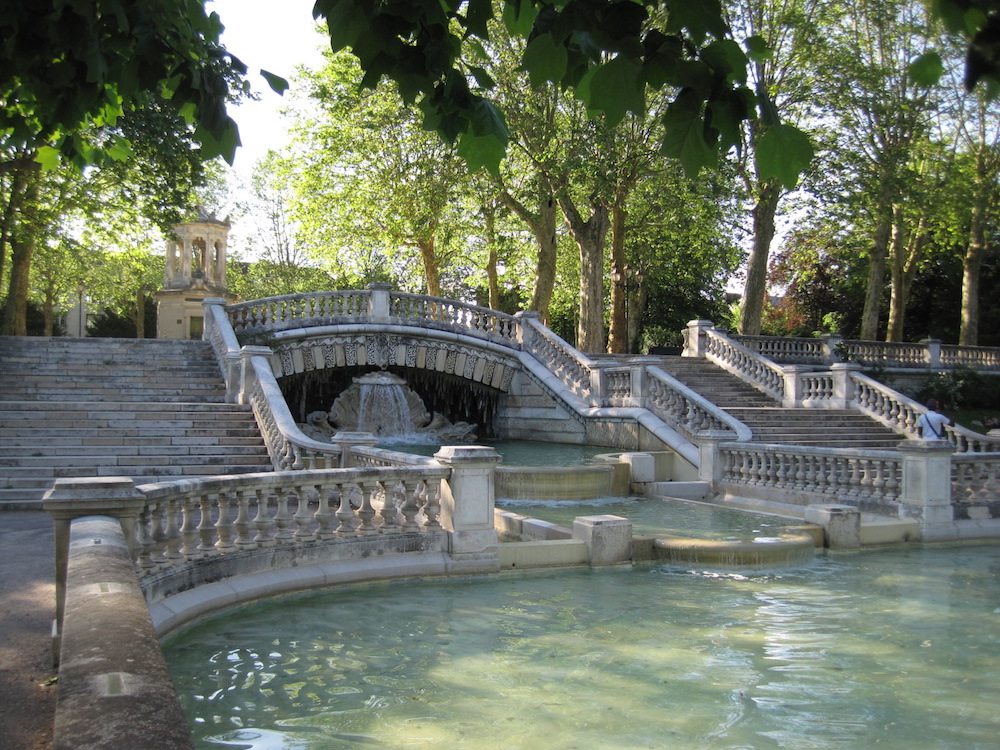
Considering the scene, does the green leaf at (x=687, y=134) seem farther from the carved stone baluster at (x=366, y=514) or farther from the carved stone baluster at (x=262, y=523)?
the carved stone baluster at (x=366, y=514)

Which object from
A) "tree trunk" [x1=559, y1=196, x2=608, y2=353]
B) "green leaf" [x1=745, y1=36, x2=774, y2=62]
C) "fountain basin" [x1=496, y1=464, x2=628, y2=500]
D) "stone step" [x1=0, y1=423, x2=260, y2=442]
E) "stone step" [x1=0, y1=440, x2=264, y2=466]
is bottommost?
"fountain basin" [x1=496, y1=464, x2=628, y2=500]

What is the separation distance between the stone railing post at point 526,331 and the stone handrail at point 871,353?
20.6 feet

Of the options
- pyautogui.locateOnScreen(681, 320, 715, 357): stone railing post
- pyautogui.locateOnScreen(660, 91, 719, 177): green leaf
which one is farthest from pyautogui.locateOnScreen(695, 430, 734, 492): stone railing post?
pyautogui.locateOnScreen(660, 91, 719, 177): green leaf

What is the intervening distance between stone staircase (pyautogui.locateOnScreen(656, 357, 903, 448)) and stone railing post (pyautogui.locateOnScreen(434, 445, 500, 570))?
1033 cm

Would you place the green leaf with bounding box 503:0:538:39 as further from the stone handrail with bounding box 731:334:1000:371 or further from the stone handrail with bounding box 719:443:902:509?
the stone handrail with bounding box 731:334:1000:371

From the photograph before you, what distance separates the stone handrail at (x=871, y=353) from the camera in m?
26.8

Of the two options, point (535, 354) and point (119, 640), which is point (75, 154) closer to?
point (119, 640)

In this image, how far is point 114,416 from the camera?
50.8 feet

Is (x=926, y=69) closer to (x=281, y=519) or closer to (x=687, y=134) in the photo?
(x=687, y=134)

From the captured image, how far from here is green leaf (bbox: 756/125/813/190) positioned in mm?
3119

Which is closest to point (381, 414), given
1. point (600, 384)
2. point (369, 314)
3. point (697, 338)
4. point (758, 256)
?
point (369, 314)

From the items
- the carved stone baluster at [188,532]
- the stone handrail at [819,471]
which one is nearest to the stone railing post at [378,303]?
the stone handrail at [819,471]

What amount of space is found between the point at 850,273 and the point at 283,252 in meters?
25.7

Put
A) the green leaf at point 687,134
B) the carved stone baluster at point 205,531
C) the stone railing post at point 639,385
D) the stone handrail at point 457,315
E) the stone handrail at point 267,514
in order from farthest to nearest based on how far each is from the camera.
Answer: the stone handrail at point 457,315 < the stone railing post at point 639,385 < the carved stone baluster at point 205,531 < the stone handrail at point 267,514 < the green leaf at point 687,134
